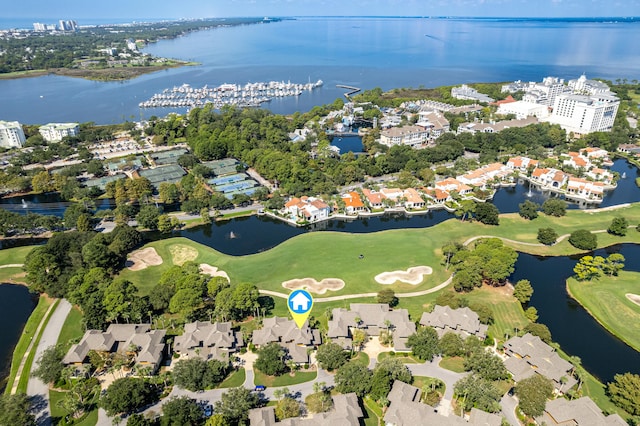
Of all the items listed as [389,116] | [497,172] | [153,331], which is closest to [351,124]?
[389,116]

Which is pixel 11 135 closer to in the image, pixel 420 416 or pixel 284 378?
pixel 284 378

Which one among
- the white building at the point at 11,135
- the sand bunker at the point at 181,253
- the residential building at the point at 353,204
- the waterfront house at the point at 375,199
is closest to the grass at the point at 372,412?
the sand bunker at the point at 181,253

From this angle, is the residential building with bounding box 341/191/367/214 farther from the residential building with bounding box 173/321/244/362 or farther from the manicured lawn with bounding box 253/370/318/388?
the manicured lawn with bounding box 253/370/318/388

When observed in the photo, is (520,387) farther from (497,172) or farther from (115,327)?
(497,172)

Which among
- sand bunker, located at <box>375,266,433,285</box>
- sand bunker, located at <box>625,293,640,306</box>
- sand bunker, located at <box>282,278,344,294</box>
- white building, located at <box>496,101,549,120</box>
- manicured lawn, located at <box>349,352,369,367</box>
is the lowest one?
sand bunker, located at <box>375,266,433,285</box>

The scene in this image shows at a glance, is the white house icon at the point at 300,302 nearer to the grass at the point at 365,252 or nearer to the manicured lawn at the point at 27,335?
the grass at the point at 365,252

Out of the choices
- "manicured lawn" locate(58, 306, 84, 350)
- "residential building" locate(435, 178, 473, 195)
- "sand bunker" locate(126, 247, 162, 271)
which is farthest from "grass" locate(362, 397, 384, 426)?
"residential building" locate(435, 178, 473, 195)
